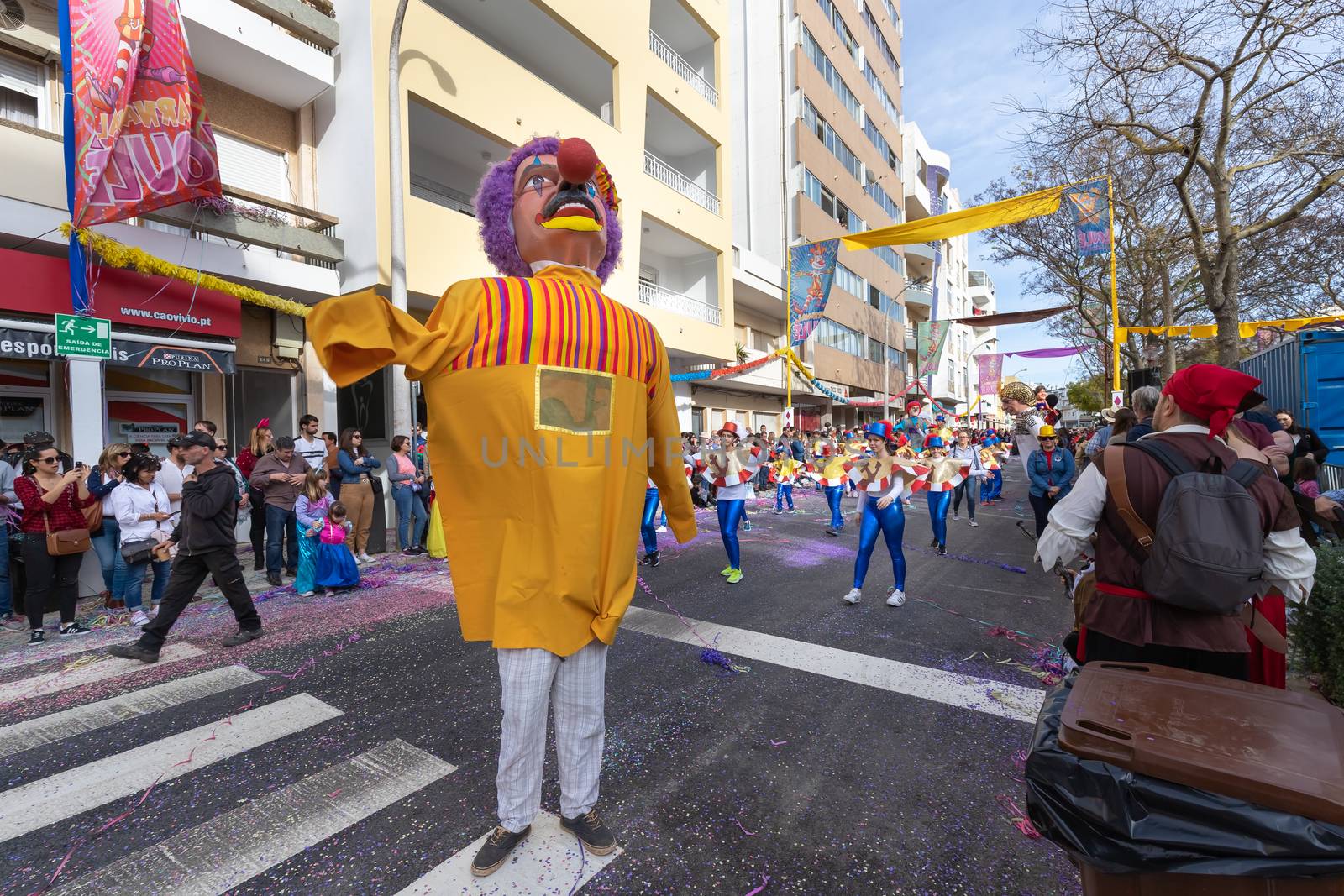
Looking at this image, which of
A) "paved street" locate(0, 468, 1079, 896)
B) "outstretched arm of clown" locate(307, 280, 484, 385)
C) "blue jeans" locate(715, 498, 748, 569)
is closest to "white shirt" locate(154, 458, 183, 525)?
"paved street" locate(0, 468, 1079, 896)

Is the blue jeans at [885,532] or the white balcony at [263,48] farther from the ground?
the white balcony at [263,48]

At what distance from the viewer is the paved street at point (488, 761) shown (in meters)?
2.15

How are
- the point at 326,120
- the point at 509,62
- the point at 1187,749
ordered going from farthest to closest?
the point at 509,62 → the point at 326,120 → the point at 1187,749

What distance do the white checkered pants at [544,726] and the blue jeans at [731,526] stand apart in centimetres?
451

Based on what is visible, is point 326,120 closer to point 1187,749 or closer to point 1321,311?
point 1187,749

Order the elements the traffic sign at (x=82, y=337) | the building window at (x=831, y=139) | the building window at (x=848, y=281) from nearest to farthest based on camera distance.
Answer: the traffic sign at (x=82, y=337)
the building window at (x=831, y=139)
the building window at (x=848, y=281)

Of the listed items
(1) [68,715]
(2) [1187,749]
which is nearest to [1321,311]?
(2) [1187,749]

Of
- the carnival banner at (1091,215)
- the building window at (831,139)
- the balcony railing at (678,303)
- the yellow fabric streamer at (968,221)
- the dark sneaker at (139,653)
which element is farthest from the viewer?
the building window at (831,139)

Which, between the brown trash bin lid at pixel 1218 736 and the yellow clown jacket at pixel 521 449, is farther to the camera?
the yellow clown jacket at pixel 521 449

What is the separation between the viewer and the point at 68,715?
350cm

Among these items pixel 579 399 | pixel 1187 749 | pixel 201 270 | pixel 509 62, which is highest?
pixel 509 62

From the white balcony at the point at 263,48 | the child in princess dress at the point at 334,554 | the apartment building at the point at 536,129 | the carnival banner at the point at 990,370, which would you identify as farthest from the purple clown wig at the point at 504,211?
the carnival banner at the point at 990,370

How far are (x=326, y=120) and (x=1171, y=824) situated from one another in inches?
515

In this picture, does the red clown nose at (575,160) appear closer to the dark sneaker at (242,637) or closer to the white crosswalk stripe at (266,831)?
the white crosswalk stripe at (266,831)
